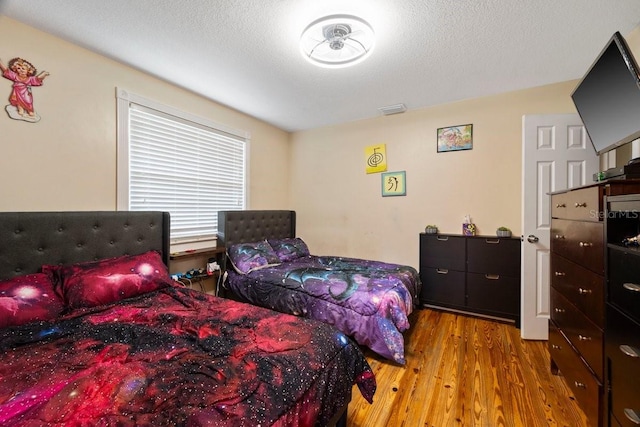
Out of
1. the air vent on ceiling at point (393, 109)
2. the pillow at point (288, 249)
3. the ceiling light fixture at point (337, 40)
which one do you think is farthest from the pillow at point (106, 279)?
the air vent on ceiling at point (393, 109)

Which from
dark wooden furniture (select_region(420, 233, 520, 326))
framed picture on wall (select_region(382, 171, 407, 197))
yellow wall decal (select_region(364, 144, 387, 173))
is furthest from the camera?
yellow wall decal (select_region(364, 144, 387, 173))

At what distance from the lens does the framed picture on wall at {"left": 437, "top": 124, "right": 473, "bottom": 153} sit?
9.83 feet

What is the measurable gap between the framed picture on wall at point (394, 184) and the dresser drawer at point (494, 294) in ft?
4.08

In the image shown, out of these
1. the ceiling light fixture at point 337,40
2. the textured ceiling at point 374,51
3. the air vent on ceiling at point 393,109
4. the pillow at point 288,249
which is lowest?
the pillow at point 288,249

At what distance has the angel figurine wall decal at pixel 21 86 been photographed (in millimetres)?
1695

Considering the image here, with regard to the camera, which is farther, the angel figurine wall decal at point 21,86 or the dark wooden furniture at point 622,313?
the angel figurine wall decal at point 21,86

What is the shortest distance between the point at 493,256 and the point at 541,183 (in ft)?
2.74

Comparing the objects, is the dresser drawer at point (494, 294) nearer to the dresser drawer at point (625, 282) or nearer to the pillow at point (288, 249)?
the dresser drawer at point (625, 282)

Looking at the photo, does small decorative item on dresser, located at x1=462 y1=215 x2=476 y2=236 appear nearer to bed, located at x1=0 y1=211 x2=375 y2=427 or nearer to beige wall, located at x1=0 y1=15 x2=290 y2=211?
bed, located at x1=0 y1=211 x2=375 y2=427

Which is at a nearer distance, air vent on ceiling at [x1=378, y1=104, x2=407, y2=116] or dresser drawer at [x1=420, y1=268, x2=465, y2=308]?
dresser drawer at [x1=420, y1=268, x2=465, y2=308]

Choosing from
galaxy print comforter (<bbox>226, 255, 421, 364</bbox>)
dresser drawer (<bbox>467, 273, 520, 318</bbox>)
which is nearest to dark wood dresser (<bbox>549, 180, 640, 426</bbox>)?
dresser drawer (<bbox>467, 273, 520, 318</bbox>)

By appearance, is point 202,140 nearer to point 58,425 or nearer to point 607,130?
point 58,425

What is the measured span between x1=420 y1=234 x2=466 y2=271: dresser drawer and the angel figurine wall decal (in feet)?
11.7

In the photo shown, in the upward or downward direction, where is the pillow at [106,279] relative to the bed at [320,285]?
upward
